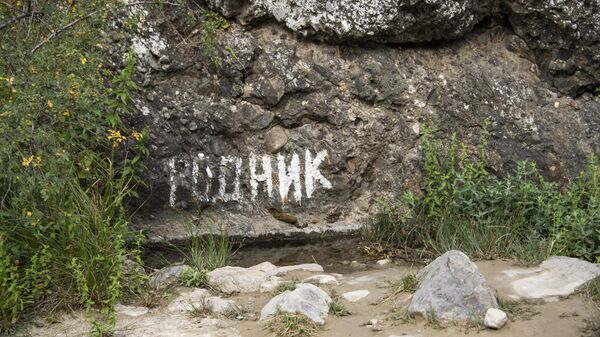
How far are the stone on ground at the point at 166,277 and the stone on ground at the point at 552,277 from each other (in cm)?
204

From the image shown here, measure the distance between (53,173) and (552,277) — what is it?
290cm

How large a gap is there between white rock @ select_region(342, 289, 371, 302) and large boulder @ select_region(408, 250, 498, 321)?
408mm

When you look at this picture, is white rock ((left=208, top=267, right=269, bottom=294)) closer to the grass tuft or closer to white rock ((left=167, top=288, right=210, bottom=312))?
white rock ((left=167, top=288, right=210, bottom=312))

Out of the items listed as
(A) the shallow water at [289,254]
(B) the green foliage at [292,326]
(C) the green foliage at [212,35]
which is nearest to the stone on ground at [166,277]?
(A) the shallow water at [289,254]

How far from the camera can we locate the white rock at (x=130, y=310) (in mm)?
4254

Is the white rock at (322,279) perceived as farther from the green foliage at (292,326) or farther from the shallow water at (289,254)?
the green foliage at (292,326)

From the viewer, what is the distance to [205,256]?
516cm

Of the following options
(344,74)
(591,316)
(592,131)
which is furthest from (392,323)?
(592,131)

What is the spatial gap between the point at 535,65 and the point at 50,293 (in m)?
4.43

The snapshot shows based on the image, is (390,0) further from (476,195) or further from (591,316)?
(591,316)

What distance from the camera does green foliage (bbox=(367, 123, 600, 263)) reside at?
5.00 meters

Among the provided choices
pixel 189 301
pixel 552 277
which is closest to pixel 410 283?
pixel 552 277

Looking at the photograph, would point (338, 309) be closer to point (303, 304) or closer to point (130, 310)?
point (303, 304)

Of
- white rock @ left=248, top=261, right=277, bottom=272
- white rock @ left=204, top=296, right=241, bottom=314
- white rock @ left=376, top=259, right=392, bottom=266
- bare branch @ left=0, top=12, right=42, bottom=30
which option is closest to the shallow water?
white rock @ left=376, top=259, right=392, bottom=266
